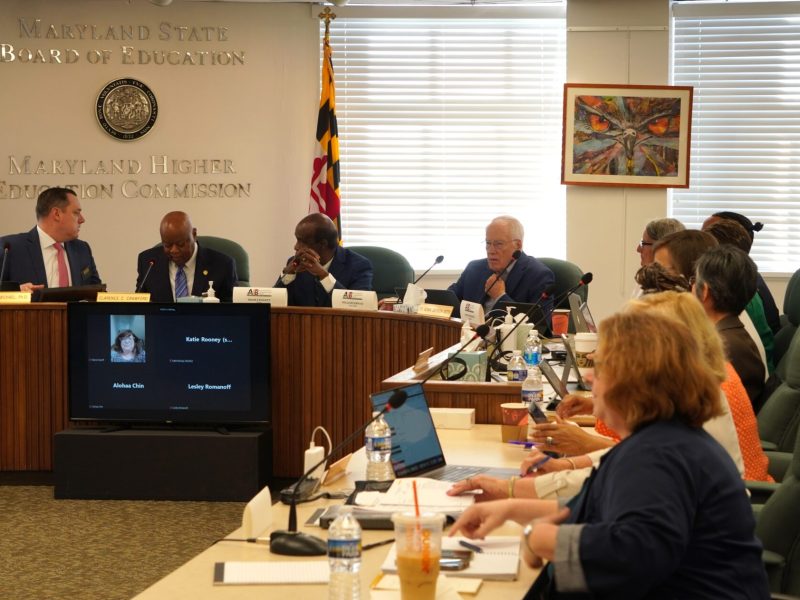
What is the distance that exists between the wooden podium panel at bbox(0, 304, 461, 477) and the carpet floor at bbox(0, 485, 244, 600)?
1.11 ft

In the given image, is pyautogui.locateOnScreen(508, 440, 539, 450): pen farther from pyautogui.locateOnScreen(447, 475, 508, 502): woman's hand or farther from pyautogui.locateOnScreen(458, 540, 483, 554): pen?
pyautogui.locateOnScreen(458, 540, 483, 554): pen

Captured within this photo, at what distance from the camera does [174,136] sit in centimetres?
798

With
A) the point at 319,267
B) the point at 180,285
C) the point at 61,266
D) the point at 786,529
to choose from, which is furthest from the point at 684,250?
the point at 61,266

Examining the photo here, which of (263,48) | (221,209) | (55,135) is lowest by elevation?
(221,209)

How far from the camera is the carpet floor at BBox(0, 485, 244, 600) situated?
156 inches

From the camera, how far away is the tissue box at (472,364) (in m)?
3.74

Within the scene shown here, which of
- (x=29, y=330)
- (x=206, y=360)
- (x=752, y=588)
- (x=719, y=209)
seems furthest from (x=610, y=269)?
(x=752, y=588)

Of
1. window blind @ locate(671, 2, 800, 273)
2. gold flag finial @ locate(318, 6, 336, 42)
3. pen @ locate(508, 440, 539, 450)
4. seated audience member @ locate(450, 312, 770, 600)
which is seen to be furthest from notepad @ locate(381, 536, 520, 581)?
window blind @ locate(671, 2, 800, 273)

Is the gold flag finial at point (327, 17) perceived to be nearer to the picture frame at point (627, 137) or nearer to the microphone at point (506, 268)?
the picture frame at point (627, 137)

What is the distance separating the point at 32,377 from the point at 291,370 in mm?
1339

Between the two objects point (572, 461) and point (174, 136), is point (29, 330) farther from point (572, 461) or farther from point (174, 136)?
point (572, 461)

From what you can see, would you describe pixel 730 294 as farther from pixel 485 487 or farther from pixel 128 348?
pixel 128 348

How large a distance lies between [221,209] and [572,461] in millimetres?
5827

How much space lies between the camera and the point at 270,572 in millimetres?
2090
